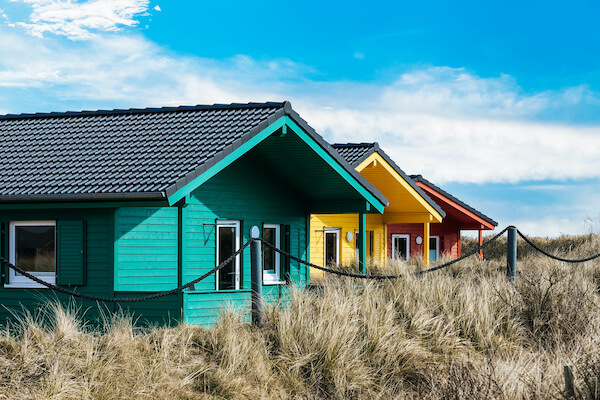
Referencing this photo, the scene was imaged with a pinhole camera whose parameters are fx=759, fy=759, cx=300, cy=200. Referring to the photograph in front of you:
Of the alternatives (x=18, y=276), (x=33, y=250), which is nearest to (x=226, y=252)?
(x=33, y=250)

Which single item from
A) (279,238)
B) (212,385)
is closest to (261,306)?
(212,385)

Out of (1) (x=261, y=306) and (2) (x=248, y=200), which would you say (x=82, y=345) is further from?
(2) (x=248, y=200)

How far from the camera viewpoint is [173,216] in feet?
47.5

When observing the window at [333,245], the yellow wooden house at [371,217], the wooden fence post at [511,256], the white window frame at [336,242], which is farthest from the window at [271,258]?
the wooden fence post at [511,256]

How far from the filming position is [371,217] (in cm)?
2428

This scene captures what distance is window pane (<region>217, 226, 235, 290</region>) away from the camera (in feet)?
51.5

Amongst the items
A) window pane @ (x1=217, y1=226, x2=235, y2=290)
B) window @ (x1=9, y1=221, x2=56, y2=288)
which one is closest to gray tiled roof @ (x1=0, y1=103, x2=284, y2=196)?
window @ (x1=9, y1=221, x2=56, y2=288)

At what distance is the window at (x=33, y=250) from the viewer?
14.4m

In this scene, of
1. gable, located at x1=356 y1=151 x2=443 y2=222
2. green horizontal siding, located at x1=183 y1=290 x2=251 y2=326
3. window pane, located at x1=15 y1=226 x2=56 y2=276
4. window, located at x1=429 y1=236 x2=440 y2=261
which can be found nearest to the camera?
green horizontal siding, located at x1=183 y1=290 x2=251 y2=326

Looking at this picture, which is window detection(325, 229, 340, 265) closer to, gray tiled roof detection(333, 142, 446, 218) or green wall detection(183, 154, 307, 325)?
gray tiled roof detection(333, 142, 446, 218)

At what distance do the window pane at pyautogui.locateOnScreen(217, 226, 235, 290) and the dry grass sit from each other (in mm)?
4058

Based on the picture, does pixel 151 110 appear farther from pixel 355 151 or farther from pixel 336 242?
pixel 336 242

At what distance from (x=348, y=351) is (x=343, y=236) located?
12.4 meters

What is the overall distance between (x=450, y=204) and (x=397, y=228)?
2217 millimetres
